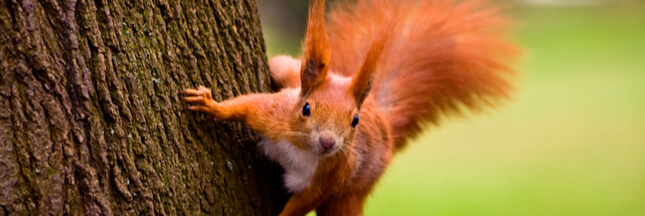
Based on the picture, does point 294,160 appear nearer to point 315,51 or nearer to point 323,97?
point 323,97

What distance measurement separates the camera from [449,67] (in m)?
2.80

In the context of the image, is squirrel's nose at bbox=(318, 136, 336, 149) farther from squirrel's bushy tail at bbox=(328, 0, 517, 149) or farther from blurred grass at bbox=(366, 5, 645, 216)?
blurred grass at bbox=(366, 5, 645, 216)

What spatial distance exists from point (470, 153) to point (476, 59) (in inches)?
169

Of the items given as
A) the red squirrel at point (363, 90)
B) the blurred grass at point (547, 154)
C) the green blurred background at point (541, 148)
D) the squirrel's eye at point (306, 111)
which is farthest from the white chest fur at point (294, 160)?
the blurred grass at point (547, 154)

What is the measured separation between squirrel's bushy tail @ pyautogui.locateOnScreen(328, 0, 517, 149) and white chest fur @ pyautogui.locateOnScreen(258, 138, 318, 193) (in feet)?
1.86

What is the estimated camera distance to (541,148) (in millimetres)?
6789

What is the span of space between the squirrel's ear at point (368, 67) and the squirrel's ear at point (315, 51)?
0.10 m

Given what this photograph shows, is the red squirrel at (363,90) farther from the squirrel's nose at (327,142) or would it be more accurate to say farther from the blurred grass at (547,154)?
the blurred grass at (547,154)

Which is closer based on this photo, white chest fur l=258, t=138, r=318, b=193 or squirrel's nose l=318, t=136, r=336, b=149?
squirrel's nose l=318, t=136, r=336, b=149

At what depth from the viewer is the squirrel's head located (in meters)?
2.05

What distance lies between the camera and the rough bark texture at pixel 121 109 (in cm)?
157

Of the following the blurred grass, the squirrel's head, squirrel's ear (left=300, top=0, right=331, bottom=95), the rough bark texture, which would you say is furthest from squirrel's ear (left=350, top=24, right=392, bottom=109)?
the blurred grass

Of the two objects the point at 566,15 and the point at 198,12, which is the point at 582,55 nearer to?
the point at 566,15

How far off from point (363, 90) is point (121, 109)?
0.75 m
